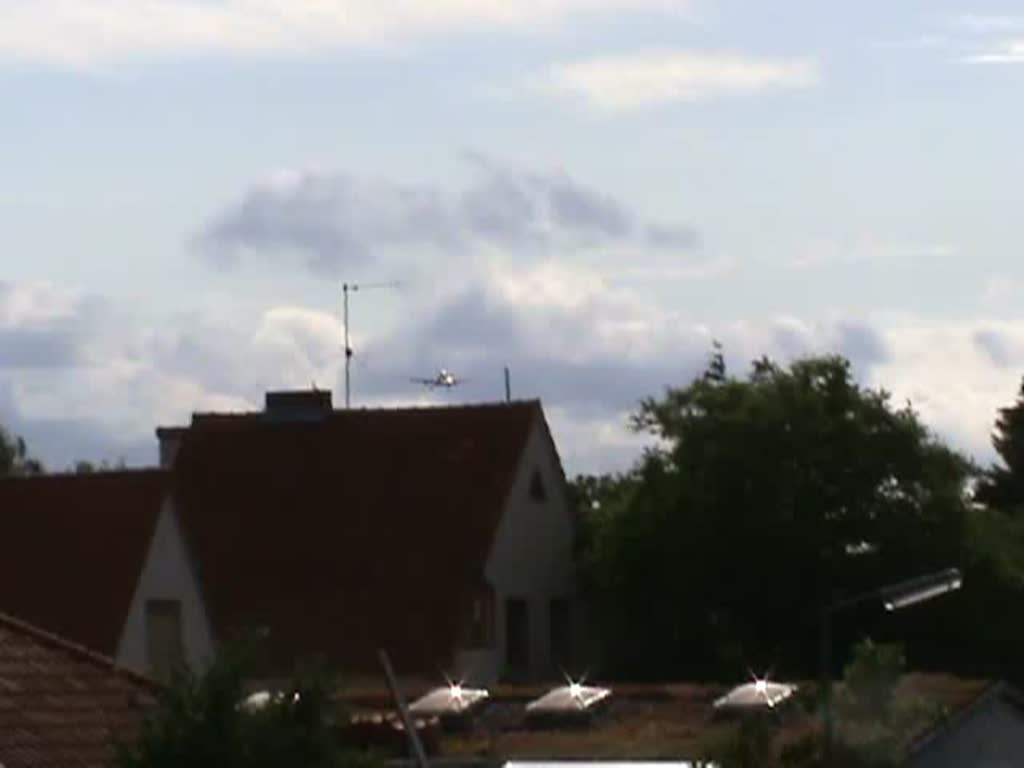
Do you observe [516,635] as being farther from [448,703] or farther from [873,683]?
[873,683]

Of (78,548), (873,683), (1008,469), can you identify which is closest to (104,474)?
(78,548)

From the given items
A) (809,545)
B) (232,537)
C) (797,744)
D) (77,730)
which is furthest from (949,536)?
(77,730)

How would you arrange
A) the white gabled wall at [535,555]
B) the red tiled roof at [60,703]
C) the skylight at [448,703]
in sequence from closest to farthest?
the red tiled roof at [60,703]
the skylight at [448,703]
the white gabled wall at [535,555]

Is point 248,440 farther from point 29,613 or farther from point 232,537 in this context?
point 29,613

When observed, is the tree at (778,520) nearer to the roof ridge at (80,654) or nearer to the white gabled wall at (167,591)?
the white gabled wall at (167,591)

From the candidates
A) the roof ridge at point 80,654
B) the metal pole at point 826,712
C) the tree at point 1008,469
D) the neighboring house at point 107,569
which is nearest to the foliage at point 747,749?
the metal pole at point 826,712

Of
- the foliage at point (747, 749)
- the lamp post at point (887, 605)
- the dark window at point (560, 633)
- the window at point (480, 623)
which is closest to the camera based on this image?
the foliage at point (747, 749)

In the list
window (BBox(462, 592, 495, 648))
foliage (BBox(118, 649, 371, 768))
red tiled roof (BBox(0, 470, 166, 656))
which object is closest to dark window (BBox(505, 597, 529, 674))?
window (BBox(462, 592, 495, 648))

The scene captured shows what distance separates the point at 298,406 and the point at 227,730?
1397 inches

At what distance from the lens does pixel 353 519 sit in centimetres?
5488

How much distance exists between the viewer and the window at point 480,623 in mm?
53031

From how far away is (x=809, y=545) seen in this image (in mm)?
53844

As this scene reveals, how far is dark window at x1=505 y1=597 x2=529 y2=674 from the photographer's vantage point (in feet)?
181

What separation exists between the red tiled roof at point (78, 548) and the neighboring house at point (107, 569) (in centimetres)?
1
